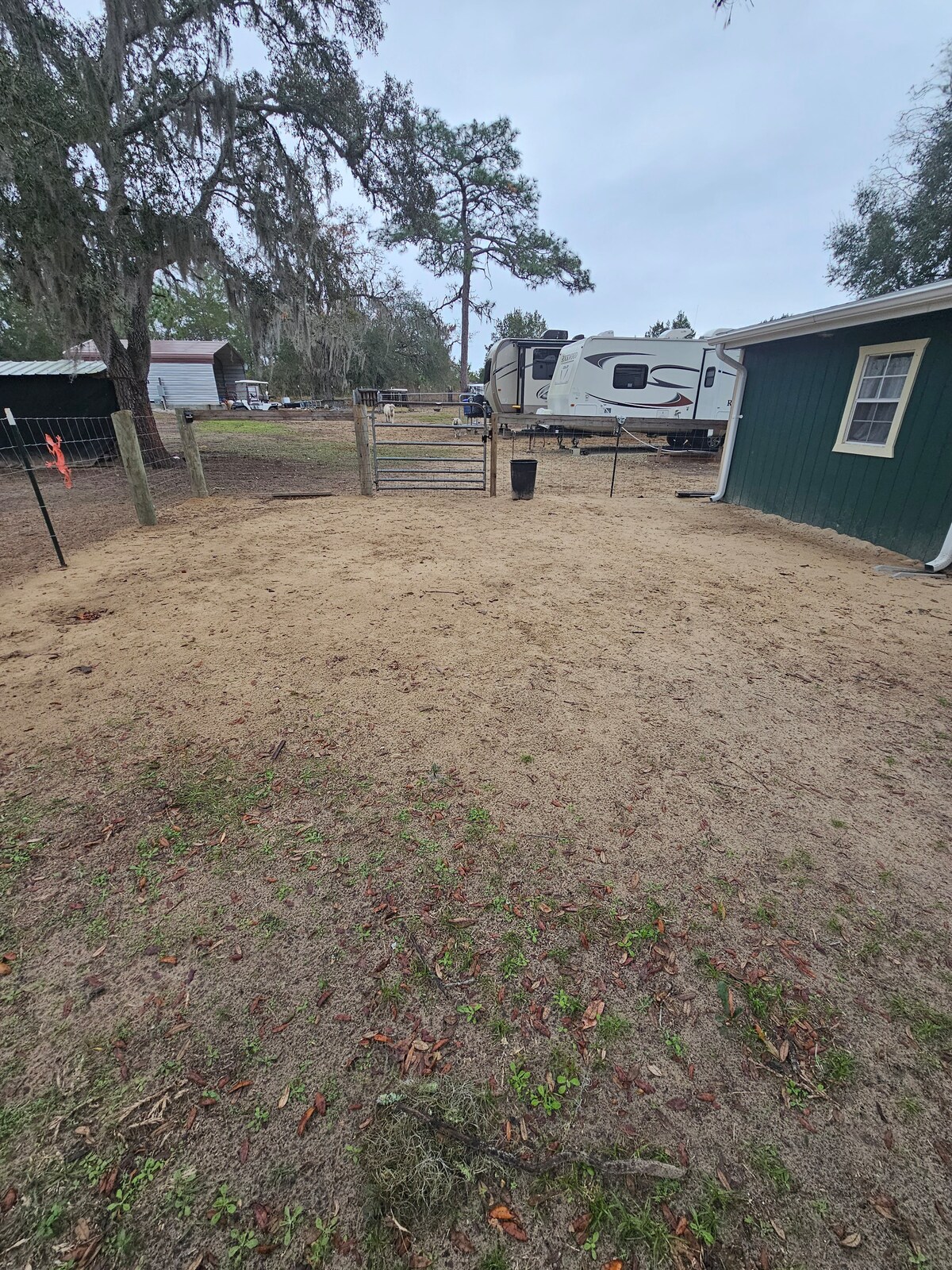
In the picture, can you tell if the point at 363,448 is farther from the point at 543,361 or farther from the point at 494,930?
the point at 543,361

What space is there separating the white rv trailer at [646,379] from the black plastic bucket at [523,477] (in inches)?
228

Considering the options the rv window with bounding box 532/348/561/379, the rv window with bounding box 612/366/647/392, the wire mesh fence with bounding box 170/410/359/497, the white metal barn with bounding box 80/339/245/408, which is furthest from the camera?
the white metal barn with bounding box 80/339/245/408

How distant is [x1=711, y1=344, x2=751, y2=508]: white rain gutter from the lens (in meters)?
8.02

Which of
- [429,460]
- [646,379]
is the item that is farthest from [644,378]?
[429,460]

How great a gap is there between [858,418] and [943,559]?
2.07 metres

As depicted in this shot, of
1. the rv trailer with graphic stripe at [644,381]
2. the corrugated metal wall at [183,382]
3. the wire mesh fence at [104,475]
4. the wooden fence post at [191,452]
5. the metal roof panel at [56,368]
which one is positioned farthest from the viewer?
the corrugated metal wall at [183,382]

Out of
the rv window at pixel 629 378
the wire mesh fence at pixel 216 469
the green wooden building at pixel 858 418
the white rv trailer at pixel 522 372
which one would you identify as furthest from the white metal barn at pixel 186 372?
the green wooden building at pixel 858 418

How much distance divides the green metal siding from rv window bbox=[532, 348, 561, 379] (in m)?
9.47

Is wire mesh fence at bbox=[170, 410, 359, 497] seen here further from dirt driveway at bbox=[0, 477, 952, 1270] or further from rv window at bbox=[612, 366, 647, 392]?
rv window at bbox=[612, 366, 647, 392]

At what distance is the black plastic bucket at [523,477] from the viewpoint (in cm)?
830

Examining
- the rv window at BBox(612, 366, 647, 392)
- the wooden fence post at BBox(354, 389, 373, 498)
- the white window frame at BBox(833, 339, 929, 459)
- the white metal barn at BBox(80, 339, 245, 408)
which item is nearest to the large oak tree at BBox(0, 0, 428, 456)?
the wooden fence post at BBox(354, 389, 373, 498)

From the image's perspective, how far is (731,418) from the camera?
328 inches

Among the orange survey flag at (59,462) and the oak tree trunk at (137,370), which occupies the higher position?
the oak tree trunk at (137,370)

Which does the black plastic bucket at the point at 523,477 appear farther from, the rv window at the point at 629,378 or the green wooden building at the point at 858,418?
the rv window at the point at 629,378
